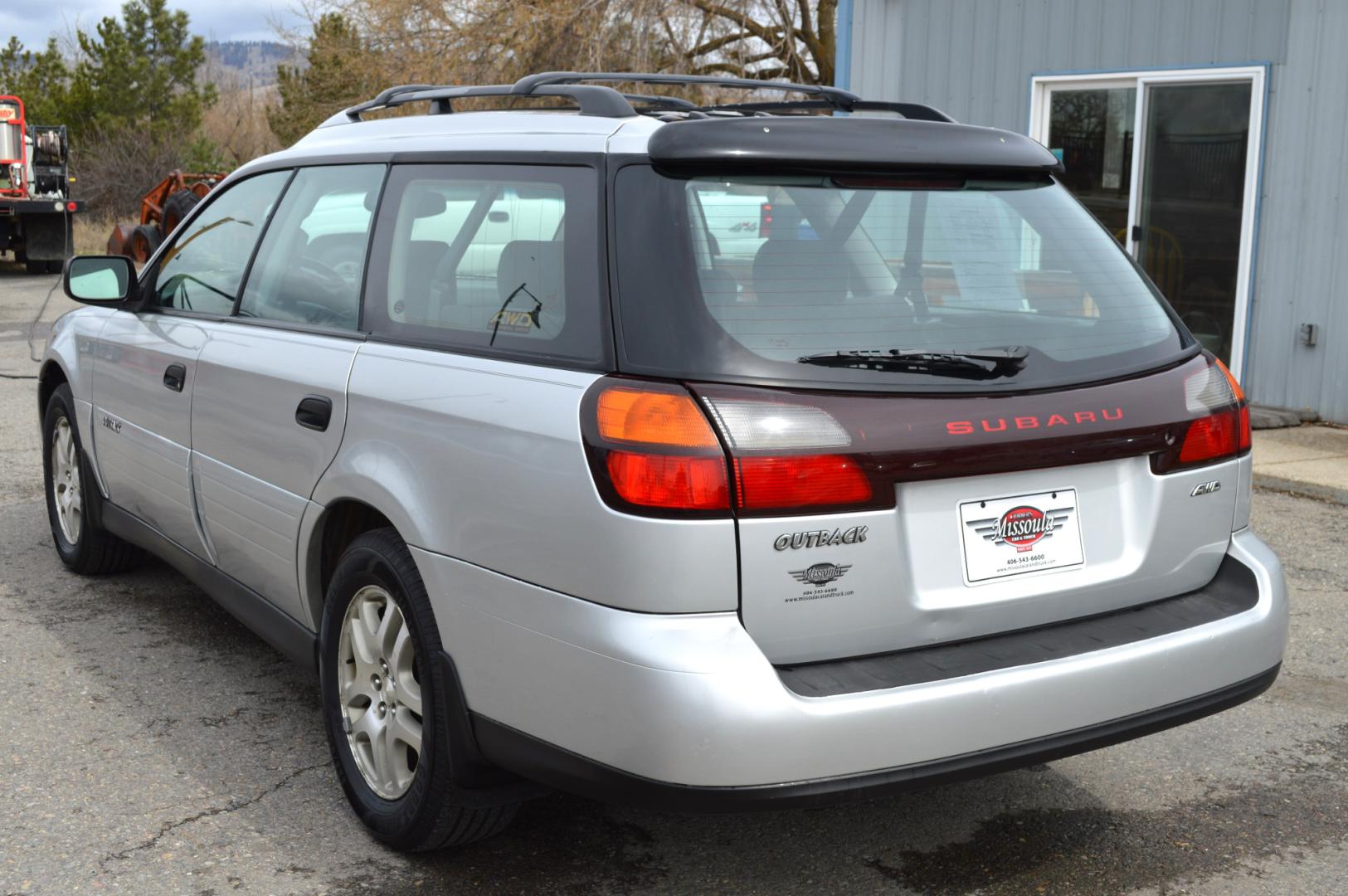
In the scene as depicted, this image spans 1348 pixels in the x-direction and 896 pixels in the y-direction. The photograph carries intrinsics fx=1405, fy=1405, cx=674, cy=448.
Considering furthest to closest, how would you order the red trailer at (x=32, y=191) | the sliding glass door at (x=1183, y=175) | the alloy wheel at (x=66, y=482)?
1. the red trailer at (x=32, y=191)
2. the sliding glass door at (x=1183, y=175)
3. the alloy wheel at (x=66, y=482)

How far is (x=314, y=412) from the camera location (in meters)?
3.58

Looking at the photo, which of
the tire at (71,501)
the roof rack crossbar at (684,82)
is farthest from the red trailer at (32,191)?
the roof rack crossbar at (684,82)

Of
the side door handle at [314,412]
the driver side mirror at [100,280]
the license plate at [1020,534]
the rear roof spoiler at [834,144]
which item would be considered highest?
the rear roof spoiler at [834,144]

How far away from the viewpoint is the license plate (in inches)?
113

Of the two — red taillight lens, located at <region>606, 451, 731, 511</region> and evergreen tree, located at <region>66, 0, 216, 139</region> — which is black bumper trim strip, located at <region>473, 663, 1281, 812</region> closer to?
red taillight lens, located at <region>606, 451, 731, 511</region>

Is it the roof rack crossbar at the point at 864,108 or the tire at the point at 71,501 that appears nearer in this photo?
the roof rack crossbar at the point at 864,108

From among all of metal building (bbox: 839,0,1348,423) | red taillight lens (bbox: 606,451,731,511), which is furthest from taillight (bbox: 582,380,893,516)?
metal building (bbox: 839,0,1348,423)

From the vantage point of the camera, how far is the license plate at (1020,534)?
113 inches

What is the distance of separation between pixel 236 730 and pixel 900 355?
243cm

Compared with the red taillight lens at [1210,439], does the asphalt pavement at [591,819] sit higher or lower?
lower

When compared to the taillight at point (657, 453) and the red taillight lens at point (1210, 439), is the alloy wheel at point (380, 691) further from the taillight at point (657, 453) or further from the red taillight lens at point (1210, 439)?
the red taillight lens at point (1210, 439)

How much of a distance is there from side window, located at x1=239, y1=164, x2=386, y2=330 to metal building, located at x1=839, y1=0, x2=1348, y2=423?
26.0 ft

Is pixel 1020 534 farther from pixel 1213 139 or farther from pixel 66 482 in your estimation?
pixel 1213 139

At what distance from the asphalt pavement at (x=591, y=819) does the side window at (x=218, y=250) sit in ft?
4.08
